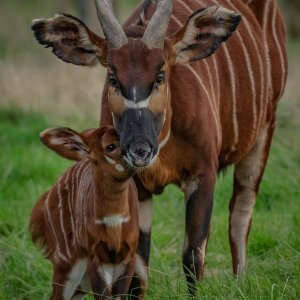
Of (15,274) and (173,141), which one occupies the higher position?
(173,141)

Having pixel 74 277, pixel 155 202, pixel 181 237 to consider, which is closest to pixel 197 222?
pixel 74 277

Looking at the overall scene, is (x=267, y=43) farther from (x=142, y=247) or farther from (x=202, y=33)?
(x=142, y=247)

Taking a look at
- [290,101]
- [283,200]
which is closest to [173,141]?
[283,200]

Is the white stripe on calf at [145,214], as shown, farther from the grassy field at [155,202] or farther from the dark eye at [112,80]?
the dark eye at [112,80]

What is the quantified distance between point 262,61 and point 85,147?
5.75ft

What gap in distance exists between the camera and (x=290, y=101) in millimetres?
11875

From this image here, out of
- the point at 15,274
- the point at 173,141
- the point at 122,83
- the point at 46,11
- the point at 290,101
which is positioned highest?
the point at 122,83

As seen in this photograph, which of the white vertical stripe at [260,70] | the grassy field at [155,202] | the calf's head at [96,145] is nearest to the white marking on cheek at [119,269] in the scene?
the grassy field at [155,202]

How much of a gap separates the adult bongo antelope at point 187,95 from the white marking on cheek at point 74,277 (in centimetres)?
36

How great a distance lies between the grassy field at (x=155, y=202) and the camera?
5.84m

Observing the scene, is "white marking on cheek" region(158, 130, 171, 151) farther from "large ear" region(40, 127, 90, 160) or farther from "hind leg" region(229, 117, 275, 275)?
"hind leg" region(229, 117, 275, 275)

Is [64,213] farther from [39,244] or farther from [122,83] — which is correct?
[122,83]

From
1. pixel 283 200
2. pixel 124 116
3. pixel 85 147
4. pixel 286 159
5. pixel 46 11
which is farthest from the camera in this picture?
pixel 46 11

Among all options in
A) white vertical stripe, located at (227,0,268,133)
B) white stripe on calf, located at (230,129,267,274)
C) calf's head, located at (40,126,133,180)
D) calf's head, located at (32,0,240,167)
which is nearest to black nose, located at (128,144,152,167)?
calf's head, located at (32,0,240,167)
